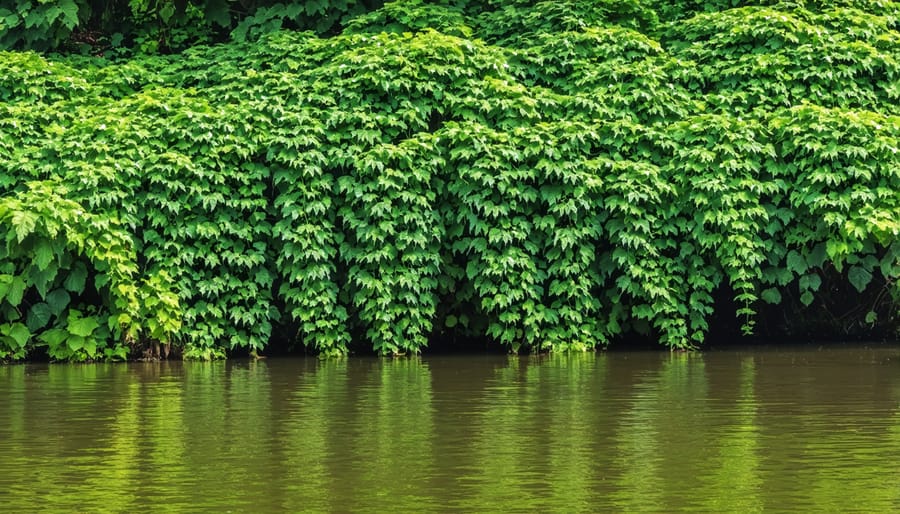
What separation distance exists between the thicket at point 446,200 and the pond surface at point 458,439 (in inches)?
67.8

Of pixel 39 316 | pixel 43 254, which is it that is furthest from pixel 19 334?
pixel 43 254

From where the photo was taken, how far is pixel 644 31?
20.3 m

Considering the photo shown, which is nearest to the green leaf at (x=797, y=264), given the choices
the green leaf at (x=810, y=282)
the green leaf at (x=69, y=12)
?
the green leaf at (x=810, y=282)

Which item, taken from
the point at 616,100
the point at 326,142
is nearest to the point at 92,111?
the point at 326,142

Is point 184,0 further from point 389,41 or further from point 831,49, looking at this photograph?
point 831,49

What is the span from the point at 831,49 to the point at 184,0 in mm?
9477

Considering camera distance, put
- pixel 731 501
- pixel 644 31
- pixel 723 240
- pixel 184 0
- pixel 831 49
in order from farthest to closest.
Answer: pixel 184 0 < pixel 644 31 < pixel 831 49 < pixel 723 240 < pixel 731 501

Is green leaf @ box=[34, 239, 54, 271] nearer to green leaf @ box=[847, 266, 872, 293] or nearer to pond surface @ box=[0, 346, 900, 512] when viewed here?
pond surface @ box=[0, 346, 900, 512]

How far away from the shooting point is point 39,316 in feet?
55.6

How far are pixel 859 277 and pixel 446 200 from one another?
507 cm

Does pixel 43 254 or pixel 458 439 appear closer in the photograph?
pixel 458 439

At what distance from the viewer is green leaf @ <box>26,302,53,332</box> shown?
16953 millimetres

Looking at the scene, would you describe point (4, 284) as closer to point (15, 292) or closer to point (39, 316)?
point (15, 292)

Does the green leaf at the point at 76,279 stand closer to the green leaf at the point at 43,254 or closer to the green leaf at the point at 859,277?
the green leaf at the point at 43,254
